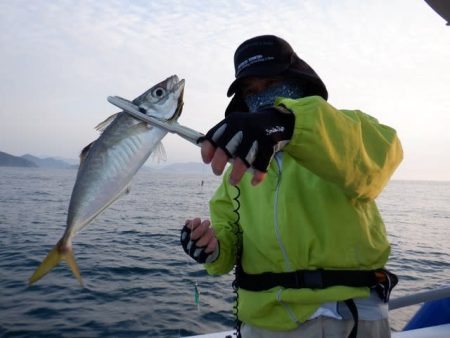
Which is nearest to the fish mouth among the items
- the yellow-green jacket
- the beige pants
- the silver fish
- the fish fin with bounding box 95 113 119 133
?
the silver fish

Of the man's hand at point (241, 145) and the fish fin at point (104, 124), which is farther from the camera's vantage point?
the fish fin at point (104, 124)

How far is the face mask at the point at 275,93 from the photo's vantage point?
290 centimetres

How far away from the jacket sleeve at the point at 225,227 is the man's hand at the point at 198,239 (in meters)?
0.18

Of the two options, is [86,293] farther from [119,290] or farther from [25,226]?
[25,226]

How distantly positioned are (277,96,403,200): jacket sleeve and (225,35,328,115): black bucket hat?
2.58 ft

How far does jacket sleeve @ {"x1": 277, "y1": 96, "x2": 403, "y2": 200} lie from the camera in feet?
5.97

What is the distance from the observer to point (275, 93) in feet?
9.52

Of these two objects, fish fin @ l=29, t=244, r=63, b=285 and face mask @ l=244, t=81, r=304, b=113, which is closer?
fish fin @ l=29, t=244, r=63, b=285

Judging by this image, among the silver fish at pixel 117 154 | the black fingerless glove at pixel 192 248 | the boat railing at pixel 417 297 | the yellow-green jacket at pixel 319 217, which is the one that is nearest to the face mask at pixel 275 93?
the yellow-green jacket at pixel 319 217

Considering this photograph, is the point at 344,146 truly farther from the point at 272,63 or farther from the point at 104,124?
the point at 104,124

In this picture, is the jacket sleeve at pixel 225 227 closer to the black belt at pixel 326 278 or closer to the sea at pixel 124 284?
the sea at pixel 124 284

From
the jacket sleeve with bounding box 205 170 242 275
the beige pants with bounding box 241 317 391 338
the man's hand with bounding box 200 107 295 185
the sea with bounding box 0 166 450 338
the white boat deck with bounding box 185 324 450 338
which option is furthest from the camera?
the sea with bounding box 0 166 450 338

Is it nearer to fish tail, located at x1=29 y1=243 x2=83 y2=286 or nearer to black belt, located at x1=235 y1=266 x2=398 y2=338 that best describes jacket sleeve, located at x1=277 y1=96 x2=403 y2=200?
black belt, located at x1=235 y1=266 x2=398 y2=338

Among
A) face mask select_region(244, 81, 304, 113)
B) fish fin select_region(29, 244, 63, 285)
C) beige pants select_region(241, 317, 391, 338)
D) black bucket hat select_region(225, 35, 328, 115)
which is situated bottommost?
beige pants select_region(241, 317, 391, 338)
